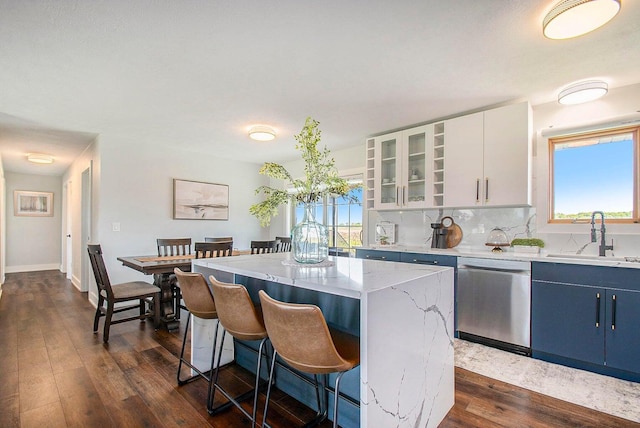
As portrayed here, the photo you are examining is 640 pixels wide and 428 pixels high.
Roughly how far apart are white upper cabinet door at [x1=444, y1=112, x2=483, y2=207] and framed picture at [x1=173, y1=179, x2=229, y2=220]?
3739 mm

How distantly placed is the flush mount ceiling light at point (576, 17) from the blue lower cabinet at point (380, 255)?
2.37 meters

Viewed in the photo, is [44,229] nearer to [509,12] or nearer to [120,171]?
[120,171]

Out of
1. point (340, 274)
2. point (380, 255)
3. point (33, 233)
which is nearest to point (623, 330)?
point (380, 255)

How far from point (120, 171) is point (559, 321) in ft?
17.2

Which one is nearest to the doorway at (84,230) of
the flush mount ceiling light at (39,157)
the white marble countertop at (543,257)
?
the flush mount ceiling light at (39,157)

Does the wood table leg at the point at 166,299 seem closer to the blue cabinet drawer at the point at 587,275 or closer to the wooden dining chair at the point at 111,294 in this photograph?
the wooden dining chair at the point at 111,294

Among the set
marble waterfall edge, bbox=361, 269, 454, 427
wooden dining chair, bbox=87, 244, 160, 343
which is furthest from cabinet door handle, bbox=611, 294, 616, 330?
wooden dining chair, bbox=87, 244, 160, 343

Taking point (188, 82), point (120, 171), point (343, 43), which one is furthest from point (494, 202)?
point (120, 171)

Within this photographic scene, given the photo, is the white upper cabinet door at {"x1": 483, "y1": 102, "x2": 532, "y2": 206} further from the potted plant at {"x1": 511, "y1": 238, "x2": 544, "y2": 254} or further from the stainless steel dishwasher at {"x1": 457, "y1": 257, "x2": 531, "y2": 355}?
the stainless steel dishwasher at {"x1": 457, "y1": 257, "x2": 531, "y2": 355}

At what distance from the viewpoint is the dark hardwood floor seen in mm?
1805

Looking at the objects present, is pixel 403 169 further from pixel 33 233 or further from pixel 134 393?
pixel 33 233

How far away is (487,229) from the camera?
347 cm

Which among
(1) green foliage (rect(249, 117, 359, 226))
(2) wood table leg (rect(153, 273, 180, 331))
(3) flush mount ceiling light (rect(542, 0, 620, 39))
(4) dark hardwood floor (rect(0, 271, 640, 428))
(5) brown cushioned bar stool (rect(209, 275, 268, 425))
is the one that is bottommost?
(4) dark hardwood floor (rect(0, 271, 640, 428))

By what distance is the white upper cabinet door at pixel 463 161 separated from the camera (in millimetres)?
3213
